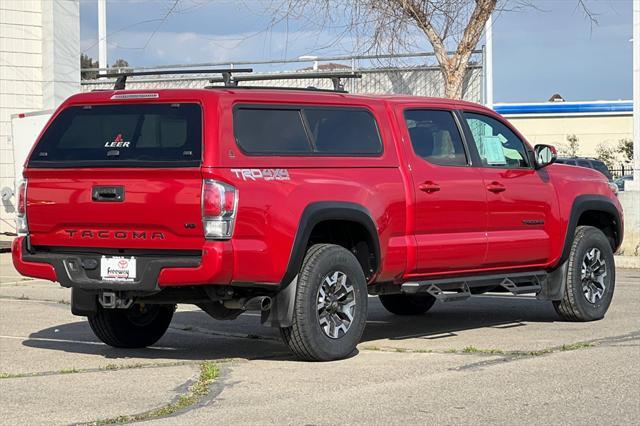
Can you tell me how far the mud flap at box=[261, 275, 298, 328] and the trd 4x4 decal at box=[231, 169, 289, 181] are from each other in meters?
0.78

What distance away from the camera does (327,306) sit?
9.51 metres

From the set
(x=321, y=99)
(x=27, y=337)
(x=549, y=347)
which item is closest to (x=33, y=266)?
(x=27, y=337)

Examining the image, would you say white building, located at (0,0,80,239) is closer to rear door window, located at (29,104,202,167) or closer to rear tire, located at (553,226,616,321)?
rear tire, located at (553,226,616,321)

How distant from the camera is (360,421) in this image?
706 cm

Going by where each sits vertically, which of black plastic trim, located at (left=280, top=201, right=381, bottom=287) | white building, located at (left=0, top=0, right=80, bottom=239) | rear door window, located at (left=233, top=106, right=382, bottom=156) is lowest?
black plastic trim, located at (left=280, top=201, right=381, bottom=287)

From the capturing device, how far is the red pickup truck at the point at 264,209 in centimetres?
891

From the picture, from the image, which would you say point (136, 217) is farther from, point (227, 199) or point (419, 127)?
point (419, 127)

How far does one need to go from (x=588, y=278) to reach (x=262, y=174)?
4.36 m

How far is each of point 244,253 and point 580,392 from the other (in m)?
2.54

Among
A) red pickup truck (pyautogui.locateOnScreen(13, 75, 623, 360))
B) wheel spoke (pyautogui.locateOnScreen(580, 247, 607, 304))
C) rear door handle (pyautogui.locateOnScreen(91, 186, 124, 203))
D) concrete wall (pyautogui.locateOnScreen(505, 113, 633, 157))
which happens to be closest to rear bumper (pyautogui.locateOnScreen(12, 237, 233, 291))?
red pickup truck (pyautogui.locateOnScreen(13, 75, 623, 360))

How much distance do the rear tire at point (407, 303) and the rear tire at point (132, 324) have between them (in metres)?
2.90

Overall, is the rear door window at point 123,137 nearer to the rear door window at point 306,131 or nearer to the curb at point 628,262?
the rear door window at point 306,131

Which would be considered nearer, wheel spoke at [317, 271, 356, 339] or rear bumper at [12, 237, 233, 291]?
rear bumper at [12, 237, 233, 291]

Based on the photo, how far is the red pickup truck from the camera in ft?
29.2
